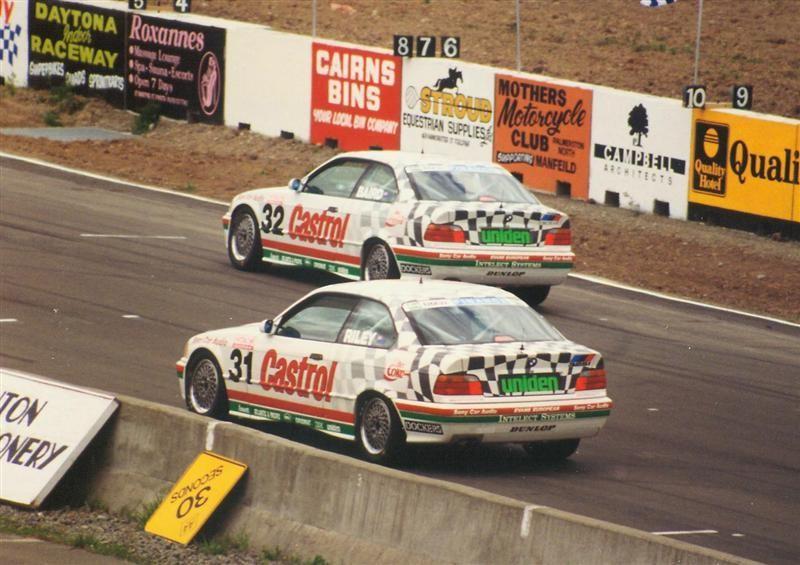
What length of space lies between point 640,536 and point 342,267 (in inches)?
406

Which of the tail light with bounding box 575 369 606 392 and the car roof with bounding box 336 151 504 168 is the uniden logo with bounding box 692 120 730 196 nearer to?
the car roof with bounding box 336 151 504 168

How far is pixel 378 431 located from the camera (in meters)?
12.5

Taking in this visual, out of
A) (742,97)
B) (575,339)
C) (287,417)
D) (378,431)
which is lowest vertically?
(575,339)

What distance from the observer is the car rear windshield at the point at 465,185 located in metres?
18.4

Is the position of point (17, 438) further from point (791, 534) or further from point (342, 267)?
point (342, 267)

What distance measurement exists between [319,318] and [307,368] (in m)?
0.46

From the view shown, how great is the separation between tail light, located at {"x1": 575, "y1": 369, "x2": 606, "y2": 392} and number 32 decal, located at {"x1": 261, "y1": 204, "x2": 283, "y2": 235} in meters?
7.60

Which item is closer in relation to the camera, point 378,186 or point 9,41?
point 378,186

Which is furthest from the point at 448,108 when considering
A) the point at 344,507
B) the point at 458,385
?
the point at 344,507

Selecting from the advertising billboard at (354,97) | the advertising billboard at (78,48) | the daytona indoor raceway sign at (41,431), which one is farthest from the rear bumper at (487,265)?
the advertising billboard at (78,48)

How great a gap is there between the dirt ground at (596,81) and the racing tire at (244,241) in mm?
4456

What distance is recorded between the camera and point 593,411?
12.5m

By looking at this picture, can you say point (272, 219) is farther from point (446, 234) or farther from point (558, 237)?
point (558, 237)

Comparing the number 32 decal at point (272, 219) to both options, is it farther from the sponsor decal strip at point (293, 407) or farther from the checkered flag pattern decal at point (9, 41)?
the checkered flag pattern decal at point (9, 41)
